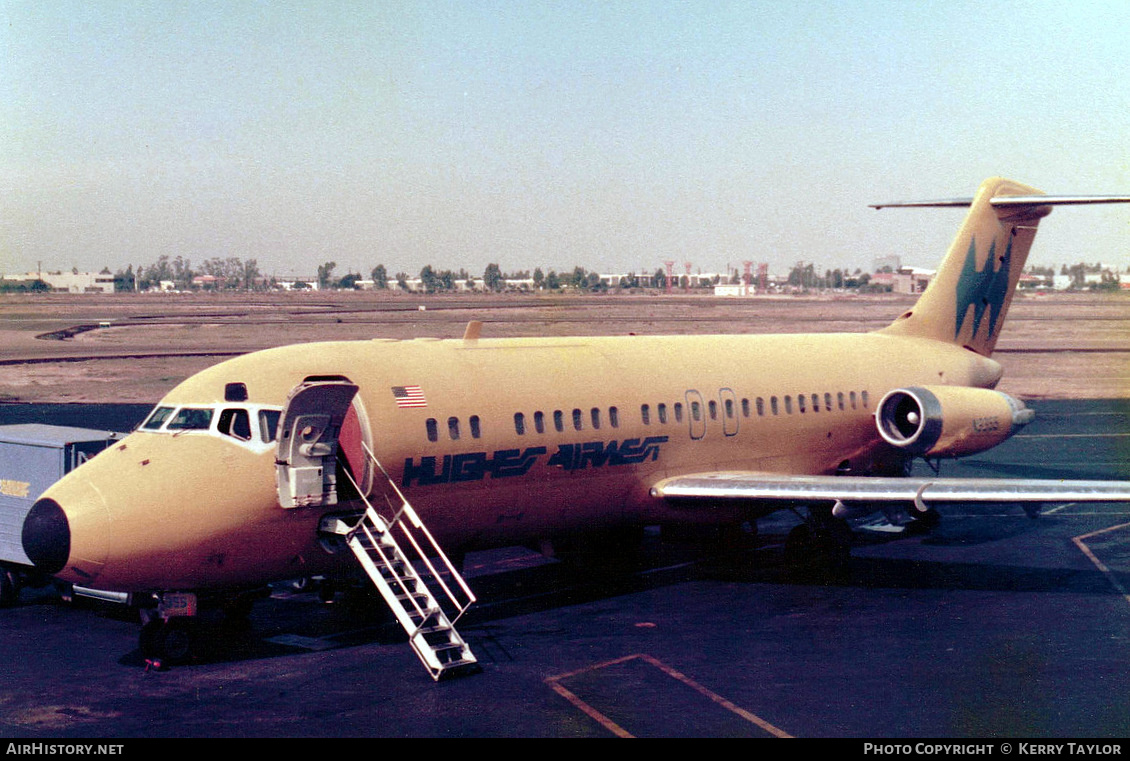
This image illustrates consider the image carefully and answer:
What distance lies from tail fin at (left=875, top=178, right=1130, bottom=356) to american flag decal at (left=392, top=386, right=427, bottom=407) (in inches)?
544

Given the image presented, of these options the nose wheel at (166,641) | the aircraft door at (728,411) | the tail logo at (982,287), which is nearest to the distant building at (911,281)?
the tail logo at (982,287)

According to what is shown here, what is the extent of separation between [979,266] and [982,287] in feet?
1.90

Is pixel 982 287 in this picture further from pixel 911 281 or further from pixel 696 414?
pixel 911 281

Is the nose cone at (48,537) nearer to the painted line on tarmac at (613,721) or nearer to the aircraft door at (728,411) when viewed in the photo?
the painted line on tarmac at (613,721)

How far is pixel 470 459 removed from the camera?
58.9ft

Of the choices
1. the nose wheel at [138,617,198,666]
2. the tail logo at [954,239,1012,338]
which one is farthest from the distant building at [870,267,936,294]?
the nose wheel at [138,617,198,666]

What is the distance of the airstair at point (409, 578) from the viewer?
1541 centimetres

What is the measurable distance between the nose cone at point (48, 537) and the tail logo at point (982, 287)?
20482 millimetres

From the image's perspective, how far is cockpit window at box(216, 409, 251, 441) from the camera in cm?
1617

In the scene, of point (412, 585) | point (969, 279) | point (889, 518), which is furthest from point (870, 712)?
point (969, 279)

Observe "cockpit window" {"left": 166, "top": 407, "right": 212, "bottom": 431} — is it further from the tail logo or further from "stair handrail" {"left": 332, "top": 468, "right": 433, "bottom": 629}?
the tail logo

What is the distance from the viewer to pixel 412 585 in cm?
1664
